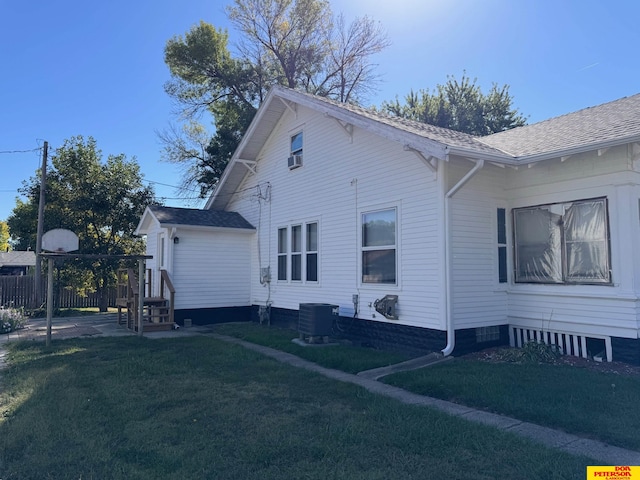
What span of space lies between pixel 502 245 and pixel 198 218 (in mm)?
8647

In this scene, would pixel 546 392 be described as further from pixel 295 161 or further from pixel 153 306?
pixel 153 306

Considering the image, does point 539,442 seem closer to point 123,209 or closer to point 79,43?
point 79,43

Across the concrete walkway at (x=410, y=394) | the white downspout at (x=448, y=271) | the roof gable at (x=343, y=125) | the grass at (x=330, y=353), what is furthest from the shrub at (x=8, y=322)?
the white downspout at (x=448, y=271)

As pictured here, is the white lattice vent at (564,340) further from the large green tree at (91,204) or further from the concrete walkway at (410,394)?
the large green tree at (91,204)

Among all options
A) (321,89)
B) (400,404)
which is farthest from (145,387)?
(321,89)

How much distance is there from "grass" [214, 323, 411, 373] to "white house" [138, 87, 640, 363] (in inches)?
23.8

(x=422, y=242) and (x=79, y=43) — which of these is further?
(x=79, y=43)

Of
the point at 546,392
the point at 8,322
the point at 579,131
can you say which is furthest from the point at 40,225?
the point at 546,392

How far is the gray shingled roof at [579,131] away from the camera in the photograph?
21.5 ft

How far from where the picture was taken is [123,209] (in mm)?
19078

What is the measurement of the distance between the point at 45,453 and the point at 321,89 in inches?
Answer: 919

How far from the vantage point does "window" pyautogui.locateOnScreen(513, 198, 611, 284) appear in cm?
708

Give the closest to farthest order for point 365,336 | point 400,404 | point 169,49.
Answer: point 400,404 → point 365,336 → point 169,49

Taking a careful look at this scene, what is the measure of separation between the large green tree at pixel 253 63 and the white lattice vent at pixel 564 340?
17509 millimetres
